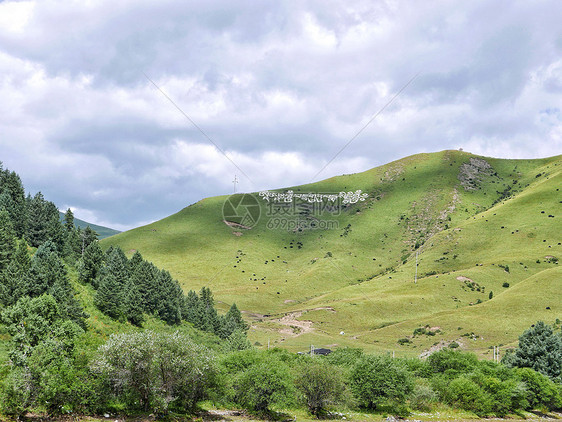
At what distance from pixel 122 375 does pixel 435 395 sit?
173 feet

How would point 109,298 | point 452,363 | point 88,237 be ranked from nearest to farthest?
point 452,363, point 109,298, point 88,237

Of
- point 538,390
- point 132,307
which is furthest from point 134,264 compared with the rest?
point 538,390

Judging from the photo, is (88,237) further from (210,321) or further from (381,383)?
(381,383)

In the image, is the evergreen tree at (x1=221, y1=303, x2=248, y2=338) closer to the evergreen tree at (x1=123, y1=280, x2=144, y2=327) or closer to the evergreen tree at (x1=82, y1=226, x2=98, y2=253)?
the evergreen tree at (x1=123, y1=280, x2=144, y2=327)

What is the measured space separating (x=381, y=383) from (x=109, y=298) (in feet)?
180

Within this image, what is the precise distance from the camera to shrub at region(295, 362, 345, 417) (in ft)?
191

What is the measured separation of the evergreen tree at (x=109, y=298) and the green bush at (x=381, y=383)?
49592mm

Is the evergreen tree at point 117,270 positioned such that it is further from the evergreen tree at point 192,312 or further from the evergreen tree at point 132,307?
the evergreen tree at point 192,312

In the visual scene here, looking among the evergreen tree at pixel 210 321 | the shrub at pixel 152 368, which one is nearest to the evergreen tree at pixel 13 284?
Answer: the shrub at pixel 152 368

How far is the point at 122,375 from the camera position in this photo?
4350cm

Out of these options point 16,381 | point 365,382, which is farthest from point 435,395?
point 16,381

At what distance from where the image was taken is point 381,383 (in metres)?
63.2

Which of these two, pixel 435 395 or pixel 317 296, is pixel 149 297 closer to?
pixel 435 395

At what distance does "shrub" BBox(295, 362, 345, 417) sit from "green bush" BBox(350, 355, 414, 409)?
679 centimetres
